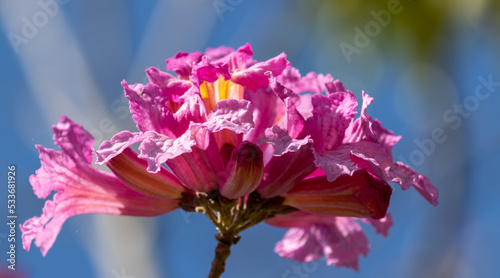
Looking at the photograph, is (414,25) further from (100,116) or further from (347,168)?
(347,168)

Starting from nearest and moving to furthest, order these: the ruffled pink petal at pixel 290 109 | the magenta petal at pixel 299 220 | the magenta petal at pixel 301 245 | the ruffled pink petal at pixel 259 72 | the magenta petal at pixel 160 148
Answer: the magenta petal at pixel 160 148 < the ruffled pink petal at pixel 290 109 < the ruffled pink petal at pixel 259 72 < the magenta petal at pixel 299 220 < the magenta petal at pixel 301 245

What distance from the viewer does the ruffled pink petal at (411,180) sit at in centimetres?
137

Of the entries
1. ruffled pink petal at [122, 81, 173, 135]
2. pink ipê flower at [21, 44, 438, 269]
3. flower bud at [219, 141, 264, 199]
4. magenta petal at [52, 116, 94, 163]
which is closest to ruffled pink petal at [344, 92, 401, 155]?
pink ipê flower at [21, 44, 438, 269]

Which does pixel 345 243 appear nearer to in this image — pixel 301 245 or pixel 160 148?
pixel 301 245

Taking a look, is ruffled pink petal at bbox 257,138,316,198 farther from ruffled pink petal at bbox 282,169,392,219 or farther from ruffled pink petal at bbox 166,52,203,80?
ruffled pink petal at bbox 166,52,203,80

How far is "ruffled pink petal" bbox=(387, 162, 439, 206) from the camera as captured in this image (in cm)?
137

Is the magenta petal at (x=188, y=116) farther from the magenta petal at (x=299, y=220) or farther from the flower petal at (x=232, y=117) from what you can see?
the magenta petal at (x=299, y=220)

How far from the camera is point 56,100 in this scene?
3453 millimetres

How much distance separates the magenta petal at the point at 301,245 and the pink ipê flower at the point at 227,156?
23 cm

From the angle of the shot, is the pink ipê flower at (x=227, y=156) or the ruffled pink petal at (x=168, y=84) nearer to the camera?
the pink ipê flower at (x=227, y=156)

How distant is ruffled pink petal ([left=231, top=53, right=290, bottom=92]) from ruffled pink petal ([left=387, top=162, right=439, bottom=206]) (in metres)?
0.39

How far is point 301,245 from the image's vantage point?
1904 mm

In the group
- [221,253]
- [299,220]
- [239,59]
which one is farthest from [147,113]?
[299,220]

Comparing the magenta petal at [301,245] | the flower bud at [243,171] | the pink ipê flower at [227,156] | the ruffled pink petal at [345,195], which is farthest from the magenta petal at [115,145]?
the magenta petal at [301,245]
